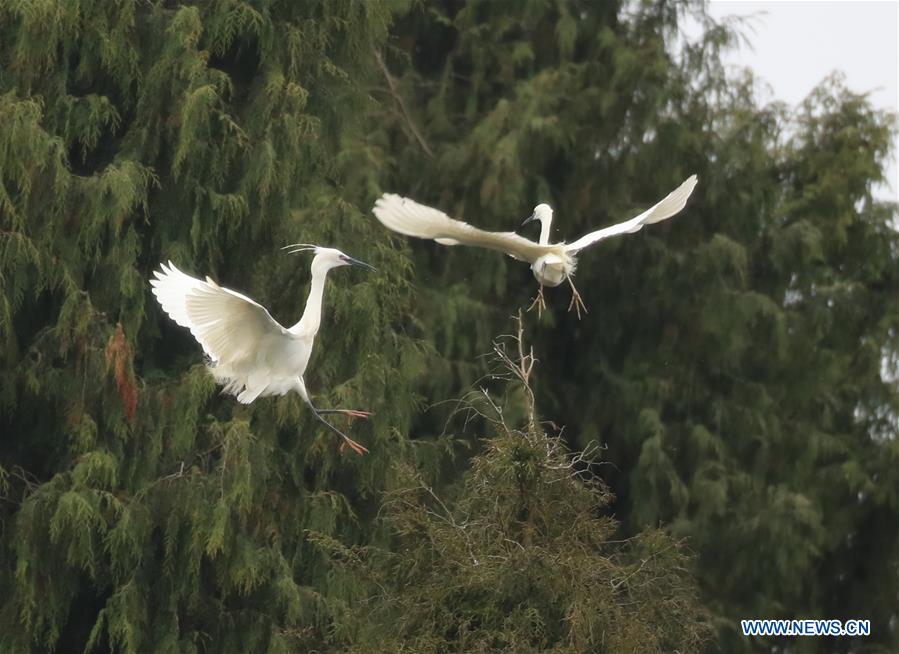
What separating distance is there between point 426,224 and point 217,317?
34.3 inches

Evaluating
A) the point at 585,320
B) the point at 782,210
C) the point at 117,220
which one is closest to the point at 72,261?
the point at 117,220

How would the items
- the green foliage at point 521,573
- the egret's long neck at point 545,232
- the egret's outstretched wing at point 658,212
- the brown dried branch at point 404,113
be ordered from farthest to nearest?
the brown dried branch at point 404,113
the egret's long neck at point 545,232
the egret's outstretched wing at point 658,212
the green foliage at point 521,573

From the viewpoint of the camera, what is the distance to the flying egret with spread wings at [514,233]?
698 centimetres

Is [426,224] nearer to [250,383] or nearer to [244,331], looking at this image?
[244,331]

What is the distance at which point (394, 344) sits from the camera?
388 inches

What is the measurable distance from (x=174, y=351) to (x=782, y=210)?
21.9 ft

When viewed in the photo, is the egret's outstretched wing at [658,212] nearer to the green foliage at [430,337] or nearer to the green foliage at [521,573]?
the green foliage at [430,337]

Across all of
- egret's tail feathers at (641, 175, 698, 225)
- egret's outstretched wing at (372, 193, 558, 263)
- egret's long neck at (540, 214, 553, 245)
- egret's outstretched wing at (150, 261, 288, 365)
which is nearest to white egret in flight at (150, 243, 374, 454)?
egret's outstretched wing at (150, 261, 288, 365)

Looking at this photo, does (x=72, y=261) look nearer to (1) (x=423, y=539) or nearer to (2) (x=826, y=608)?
(1) (x=423, y=539)

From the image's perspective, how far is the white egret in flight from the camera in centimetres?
709

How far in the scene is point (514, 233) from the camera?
7.76 metres

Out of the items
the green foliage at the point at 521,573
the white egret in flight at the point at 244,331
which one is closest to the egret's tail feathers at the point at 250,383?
the white egret in flight at the point at 244,331

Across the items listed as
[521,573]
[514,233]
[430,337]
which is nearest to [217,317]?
[514,233]

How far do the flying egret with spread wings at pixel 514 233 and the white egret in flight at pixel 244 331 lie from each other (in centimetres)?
52
